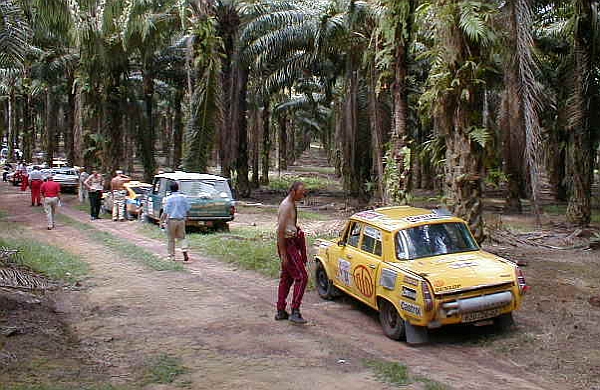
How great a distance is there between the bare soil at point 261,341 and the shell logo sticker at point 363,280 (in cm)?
46

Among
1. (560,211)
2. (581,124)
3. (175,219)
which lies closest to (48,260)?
(175,219)

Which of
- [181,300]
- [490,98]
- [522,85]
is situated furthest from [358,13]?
[490,98]

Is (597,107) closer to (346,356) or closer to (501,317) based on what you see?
(501,317)

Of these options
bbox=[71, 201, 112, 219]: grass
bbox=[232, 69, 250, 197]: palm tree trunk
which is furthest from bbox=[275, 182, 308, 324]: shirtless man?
bbox=[232, 69, 250, 197]: palm tree trunk

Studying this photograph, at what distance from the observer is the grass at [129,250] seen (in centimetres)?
1255

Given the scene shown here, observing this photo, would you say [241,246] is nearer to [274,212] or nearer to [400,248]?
[400,248]

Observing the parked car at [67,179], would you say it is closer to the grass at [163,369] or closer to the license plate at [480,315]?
the grass at [163,369]

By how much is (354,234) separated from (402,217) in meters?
0.79

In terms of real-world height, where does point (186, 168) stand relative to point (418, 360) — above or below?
above

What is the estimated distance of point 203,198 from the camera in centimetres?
1694

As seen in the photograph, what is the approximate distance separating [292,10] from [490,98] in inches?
465

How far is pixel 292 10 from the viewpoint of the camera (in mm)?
25922

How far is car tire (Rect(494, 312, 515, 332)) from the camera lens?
791 cm

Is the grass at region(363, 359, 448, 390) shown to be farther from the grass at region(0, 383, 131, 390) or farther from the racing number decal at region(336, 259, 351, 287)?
the grass at region(0, 383, 131, 390)
